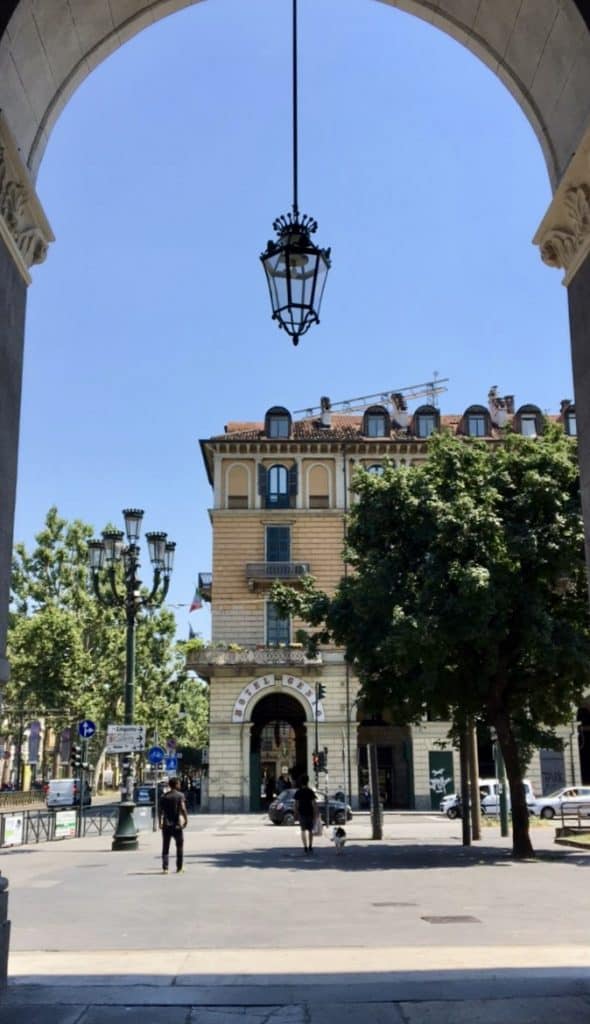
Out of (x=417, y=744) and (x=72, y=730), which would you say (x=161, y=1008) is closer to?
(x=417, y=744)

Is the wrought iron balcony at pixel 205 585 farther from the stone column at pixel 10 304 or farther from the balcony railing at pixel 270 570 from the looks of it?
the stone column at pixel 10 304

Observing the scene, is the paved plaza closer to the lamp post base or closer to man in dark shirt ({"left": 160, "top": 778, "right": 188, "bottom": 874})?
man in dark shirt ({"left": 160, "top": 778, "right": 188, "bottom": 874})

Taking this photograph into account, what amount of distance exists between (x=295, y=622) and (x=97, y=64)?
136ft

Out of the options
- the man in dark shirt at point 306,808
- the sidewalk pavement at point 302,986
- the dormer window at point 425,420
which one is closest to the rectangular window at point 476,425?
the dormer window at point 425,420

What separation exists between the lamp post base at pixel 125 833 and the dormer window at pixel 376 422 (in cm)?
3106

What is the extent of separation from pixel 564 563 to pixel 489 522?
5.68 ft

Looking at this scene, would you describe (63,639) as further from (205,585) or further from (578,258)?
(578,258)

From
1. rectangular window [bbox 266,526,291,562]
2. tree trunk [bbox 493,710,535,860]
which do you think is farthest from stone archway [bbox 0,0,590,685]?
rectangular window [bbox 266,526,291,562]

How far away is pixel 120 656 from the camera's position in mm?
60156

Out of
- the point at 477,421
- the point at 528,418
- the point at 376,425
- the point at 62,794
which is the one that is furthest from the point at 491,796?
the point at 477,421

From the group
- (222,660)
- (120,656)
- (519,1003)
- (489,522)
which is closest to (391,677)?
(489,522)

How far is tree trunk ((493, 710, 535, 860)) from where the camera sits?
19.4 metres

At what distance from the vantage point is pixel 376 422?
50844 millimetres

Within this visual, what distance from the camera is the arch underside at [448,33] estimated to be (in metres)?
6.64
